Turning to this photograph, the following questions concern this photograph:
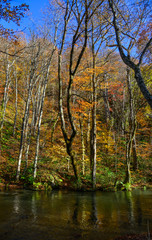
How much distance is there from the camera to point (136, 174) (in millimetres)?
14031

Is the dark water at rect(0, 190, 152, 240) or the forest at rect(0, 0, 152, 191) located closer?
the dark water at rect(0, 190, 152, 240)

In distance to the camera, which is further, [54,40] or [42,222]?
[54,40]

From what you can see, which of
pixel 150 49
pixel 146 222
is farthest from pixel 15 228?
pixel 150 49

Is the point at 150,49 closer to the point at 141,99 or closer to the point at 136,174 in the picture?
the point at 141,99

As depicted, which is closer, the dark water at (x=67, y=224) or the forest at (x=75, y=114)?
the dark water at (x=67, y=224)

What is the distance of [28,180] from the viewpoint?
31.9ft

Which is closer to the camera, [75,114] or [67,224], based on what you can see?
[67,224]

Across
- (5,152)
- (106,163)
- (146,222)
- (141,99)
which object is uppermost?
(141,99)

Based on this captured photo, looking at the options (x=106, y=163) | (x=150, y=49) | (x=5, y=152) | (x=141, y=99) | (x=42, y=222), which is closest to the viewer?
(x=42, y=222)

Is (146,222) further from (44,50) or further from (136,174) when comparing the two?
(44,50)

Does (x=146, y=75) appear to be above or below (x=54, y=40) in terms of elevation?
below

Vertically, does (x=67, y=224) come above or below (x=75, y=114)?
below

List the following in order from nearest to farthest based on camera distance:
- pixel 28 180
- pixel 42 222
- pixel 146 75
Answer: pixel 42 222 → pixel 28 180 → pixel 146 75

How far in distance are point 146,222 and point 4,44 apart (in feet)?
44.6
